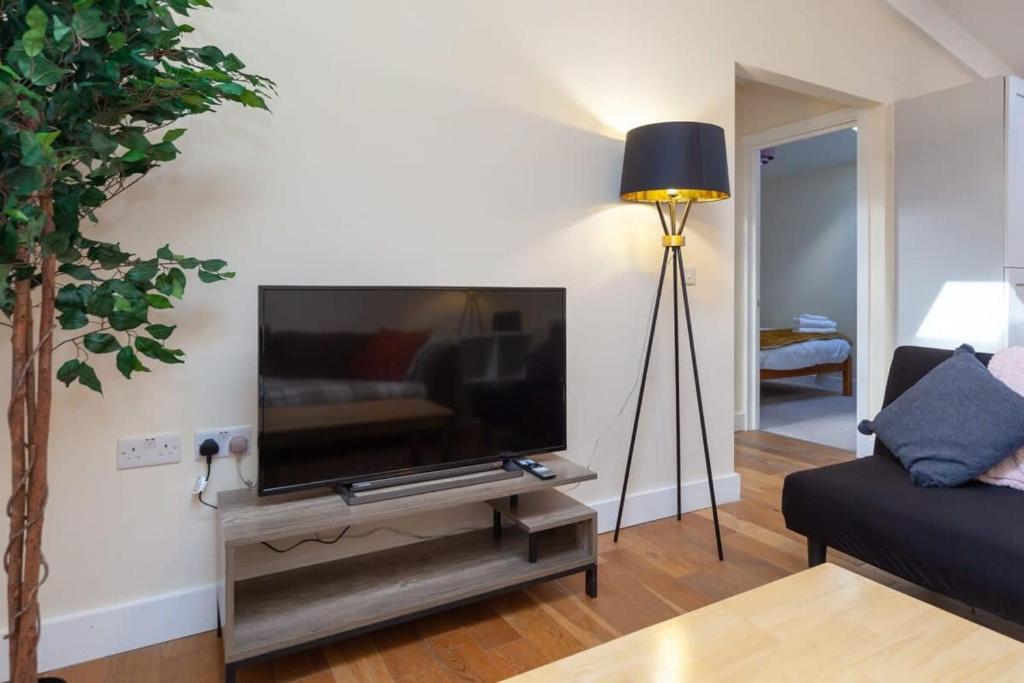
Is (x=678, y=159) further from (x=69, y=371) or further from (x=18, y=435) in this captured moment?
(x=18, y=435)

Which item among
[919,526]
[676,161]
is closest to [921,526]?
[919,526]

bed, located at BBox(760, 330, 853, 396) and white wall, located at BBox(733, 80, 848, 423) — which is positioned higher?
white wall, located at BBox(733, 80, 848, 423)

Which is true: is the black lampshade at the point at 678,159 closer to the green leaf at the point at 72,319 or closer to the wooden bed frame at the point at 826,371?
the green leaf at the point at 72,319

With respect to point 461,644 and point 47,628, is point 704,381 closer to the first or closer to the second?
point 461,644

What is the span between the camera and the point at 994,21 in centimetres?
397

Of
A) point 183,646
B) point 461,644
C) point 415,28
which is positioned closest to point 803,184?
point 415,28

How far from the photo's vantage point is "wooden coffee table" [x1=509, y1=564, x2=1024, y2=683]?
112 cm

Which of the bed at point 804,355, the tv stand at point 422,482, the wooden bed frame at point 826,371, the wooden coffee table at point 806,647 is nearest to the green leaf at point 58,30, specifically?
the tv stand at point 422,482

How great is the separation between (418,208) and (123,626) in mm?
1649

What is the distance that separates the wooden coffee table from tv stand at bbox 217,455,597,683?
786mm

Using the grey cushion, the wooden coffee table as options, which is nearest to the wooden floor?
the grey cushion

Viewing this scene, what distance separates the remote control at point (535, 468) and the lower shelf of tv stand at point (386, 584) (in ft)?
0.80

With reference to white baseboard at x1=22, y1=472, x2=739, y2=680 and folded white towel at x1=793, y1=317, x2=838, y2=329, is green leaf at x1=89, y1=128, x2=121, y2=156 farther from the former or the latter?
folded white towel at x1=793, y1=317, x2=838, y2=329

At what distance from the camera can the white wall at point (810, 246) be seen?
6.87m
